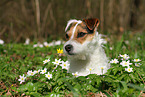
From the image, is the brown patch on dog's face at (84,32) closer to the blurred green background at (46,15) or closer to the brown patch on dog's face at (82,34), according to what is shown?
the brown patch on dog's face at (82,34)

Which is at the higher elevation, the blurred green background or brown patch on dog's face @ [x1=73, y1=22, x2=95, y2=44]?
the blurred green background

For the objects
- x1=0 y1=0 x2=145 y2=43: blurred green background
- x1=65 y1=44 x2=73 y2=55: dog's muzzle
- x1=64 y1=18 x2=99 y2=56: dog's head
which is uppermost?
x1=0 y1=0 x2=145 y2=43: blurred green background

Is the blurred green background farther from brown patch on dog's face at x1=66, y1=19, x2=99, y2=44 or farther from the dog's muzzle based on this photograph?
the dog's muzzle

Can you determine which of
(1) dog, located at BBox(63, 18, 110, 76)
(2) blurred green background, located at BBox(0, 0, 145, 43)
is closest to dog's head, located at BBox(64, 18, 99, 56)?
(1) dog, located at BBox(63, 18, 110, 76)

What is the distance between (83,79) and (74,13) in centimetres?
551

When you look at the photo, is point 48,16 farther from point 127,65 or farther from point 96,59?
point 127,65

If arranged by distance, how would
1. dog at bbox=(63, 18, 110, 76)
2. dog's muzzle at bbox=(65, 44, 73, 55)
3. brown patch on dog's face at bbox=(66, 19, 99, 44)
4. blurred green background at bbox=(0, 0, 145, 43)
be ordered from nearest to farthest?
dog's muzzle at bbox=(65, 44, 73, 55)
dog at bbox=(63, 18, 110, 76)
brown patch on dog's face at bbox=(66, 19, 99, 44)
blurred green background at bbox=(0, 0, 145, 43)

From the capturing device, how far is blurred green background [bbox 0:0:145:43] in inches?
281

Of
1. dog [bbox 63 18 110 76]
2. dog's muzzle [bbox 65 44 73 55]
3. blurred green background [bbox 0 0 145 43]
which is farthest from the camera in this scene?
blurred green background [bbox 0 0 145 43]

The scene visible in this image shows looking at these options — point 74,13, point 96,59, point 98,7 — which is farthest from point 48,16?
point 96,59

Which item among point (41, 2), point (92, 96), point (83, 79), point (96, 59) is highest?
point (41, 2)

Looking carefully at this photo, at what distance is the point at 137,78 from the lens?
2.84 metres

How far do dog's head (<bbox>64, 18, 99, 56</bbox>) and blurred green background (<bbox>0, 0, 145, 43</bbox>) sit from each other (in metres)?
3.98

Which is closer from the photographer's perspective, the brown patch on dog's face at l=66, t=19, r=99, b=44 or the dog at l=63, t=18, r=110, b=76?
the dog at l=63, t=18, r=110, b=76
